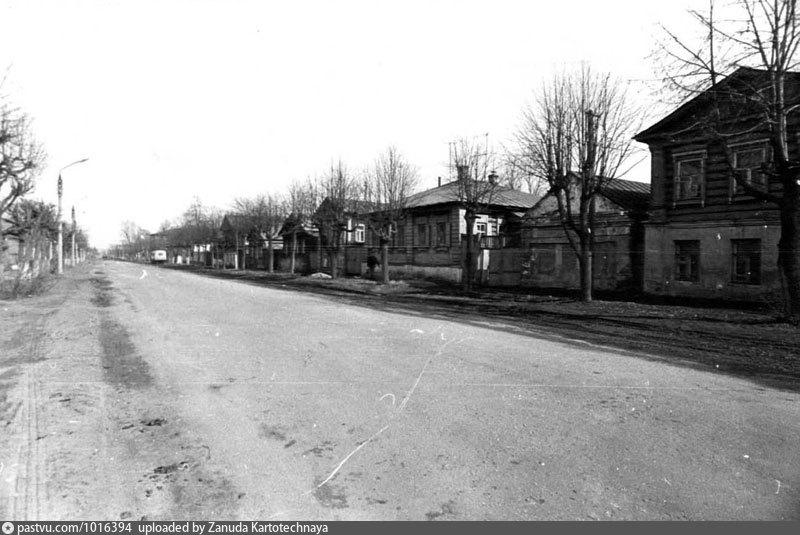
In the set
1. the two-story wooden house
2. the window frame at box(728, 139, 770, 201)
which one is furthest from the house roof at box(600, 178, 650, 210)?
the window frame at box(728, 139, 770, 201)

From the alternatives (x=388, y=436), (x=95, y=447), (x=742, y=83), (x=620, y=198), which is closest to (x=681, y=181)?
(x=620, y=198)

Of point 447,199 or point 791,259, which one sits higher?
point 447,199

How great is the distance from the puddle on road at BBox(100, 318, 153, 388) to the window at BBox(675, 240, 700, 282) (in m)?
21.0

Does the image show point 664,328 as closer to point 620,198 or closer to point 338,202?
point 620,198

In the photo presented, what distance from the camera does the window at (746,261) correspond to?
806 inches

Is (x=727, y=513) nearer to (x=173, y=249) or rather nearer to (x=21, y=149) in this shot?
(x=21, y=149)

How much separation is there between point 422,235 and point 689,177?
62.7ft

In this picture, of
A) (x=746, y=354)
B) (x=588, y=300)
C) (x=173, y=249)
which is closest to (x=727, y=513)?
(x=746, y=354)

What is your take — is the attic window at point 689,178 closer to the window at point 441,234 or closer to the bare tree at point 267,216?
the window at point 441,234

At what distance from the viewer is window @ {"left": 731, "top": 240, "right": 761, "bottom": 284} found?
806 inches

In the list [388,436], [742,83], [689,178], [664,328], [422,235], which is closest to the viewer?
[388,436]

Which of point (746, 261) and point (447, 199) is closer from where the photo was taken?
point (746, 261)

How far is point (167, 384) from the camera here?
678 centimetres

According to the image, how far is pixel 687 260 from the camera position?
2294 cm
